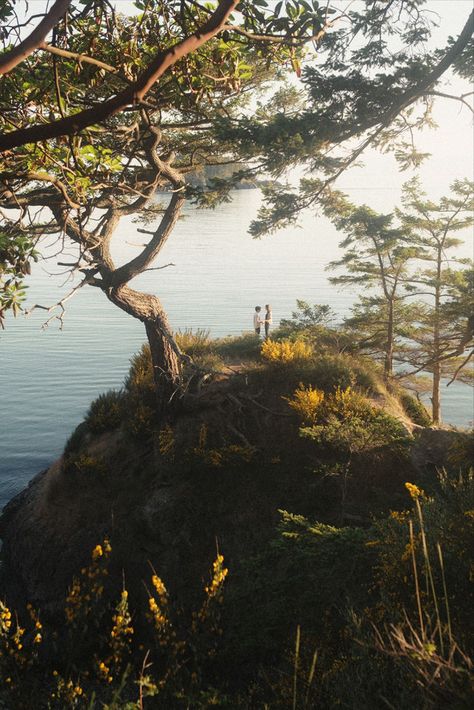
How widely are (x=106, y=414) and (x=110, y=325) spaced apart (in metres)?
29.2

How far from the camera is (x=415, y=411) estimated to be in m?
16.9

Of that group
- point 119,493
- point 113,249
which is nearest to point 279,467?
point 119,493

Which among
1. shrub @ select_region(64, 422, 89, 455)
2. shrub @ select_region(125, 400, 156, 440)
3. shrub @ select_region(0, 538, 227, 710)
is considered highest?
shrub @ select_region(125, 400, 156, 440)

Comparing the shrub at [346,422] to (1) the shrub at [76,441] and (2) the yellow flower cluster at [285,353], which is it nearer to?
(2) the yellow flower cluster at [285,353]

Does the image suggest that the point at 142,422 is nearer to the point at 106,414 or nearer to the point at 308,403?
the point at 106,414

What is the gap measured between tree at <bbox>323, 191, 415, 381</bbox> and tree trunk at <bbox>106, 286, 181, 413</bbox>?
6.70 metres

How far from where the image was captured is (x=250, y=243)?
8981 centimetres

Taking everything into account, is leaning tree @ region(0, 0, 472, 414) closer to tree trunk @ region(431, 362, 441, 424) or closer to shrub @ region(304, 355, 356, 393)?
shrub @ region(304, 355, 356, 393)

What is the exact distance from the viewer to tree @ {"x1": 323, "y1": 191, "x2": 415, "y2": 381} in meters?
20.1

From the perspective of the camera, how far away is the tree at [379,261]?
2012 centimetres

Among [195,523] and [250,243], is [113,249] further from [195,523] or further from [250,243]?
[195,523]

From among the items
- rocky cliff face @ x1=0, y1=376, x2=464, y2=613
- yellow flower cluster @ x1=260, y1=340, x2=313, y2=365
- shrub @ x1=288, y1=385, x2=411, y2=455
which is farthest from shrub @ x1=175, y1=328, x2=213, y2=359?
shrub @ x1=288, y1=385, x2=411, y2=455

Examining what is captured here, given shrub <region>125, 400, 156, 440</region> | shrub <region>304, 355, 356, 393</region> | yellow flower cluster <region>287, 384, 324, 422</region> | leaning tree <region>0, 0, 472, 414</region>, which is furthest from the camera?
shrub <region>125, 400, 156, 440</region>

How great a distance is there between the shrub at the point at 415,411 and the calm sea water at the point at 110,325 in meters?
9.17
